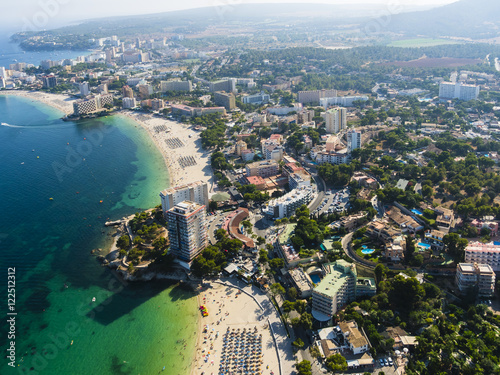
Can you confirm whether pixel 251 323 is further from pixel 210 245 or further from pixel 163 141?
pixel 163 141

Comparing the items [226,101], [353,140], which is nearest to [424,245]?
[353,140]

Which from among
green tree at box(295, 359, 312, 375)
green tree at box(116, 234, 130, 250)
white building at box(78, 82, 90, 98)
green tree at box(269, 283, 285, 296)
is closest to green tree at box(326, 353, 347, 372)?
green tree at box(295, 359, 312, 375)

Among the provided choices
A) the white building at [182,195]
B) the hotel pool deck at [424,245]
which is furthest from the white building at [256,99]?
the hotel pool deck at [424,245]

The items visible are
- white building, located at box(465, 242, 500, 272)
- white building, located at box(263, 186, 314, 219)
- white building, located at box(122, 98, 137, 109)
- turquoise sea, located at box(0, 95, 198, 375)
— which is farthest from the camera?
white building, located at box(122, 98, 137, 109)

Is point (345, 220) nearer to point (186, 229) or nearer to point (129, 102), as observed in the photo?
point (186, 229)

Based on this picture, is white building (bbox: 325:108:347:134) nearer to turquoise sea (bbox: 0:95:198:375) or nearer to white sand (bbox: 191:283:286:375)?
turquoise sea (bbox: 0:95:198:375)

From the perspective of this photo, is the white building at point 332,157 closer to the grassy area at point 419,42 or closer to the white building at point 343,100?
the white building at point 343,100

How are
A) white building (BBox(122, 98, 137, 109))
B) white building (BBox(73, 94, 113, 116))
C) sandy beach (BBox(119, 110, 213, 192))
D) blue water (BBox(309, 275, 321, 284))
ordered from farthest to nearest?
white building (BBox(122, 98, 137, 109))
white building (BBox(73, 94, 113, 116))
sandy beach (BBox(119, 110, 213, 192))
blue water (BBox(309, 275, 321, 284))
